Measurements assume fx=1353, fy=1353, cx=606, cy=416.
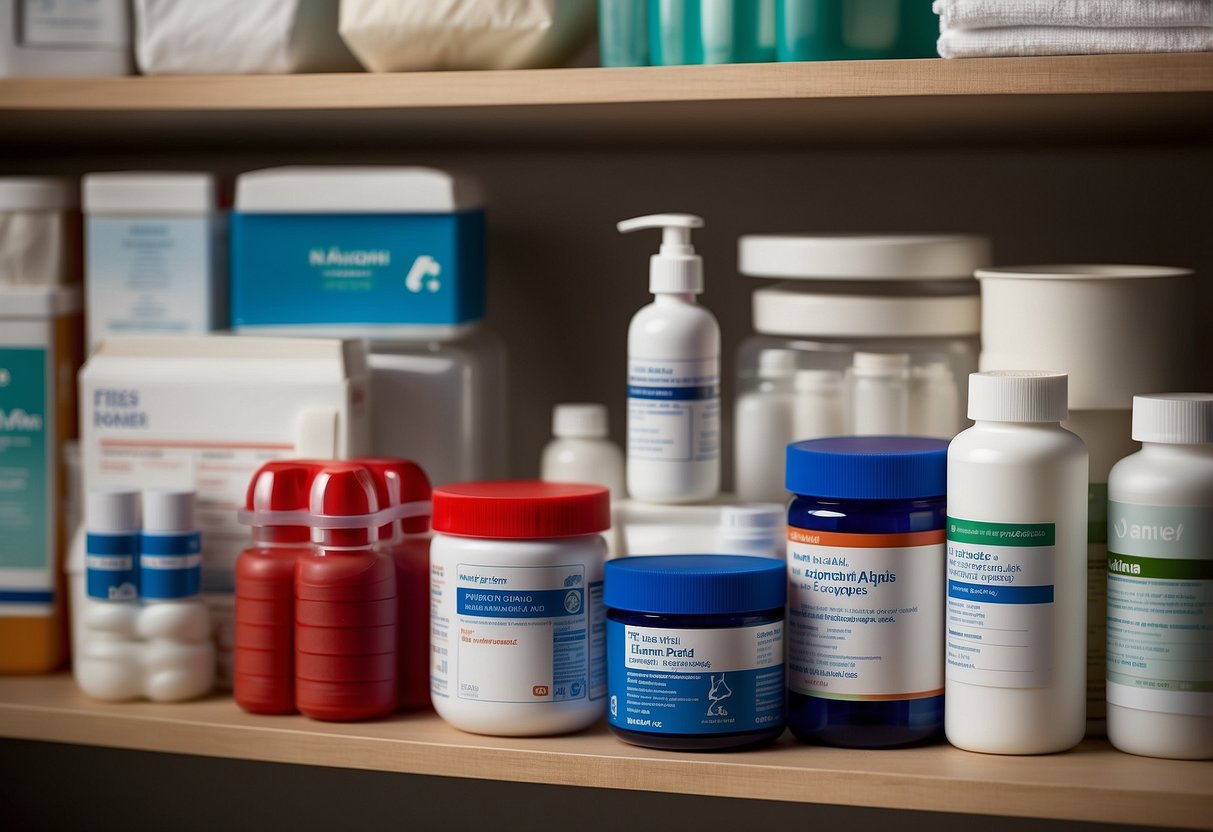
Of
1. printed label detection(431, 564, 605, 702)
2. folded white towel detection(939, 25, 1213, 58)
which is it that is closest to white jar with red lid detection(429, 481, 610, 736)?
printed label detection(431, 564, 605, 702)

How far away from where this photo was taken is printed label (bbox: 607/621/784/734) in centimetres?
71

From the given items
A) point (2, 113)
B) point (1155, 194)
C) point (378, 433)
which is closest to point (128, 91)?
point (2, 113)

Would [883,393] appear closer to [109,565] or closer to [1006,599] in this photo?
[1006,599]

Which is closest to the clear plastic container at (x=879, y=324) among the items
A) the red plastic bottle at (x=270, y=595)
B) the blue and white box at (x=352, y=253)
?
the blue and white box at (x=352, y=253)

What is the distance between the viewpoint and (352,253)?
3.02ft

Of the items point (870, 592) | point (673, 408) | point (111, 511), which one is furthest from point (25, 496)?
point (870, 592)

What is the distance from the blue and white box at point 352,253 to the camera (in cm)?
91

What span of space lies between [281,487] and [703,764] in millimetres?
294

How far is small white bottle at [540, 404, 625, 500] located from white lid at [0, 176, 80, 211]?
1.24 feet

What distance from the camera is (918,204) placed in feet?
3.33

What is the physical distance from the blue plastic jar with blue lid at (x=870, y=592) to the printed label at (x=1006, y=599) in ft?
0.08

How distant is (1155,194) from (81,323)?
78 cm

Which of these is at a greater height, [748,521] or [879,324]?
[879,324]

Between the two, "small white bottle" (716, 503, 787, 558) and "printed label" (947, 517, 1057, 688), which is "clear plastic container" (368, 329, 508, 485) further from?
"printed label" (947, 517, 1057, 688)
